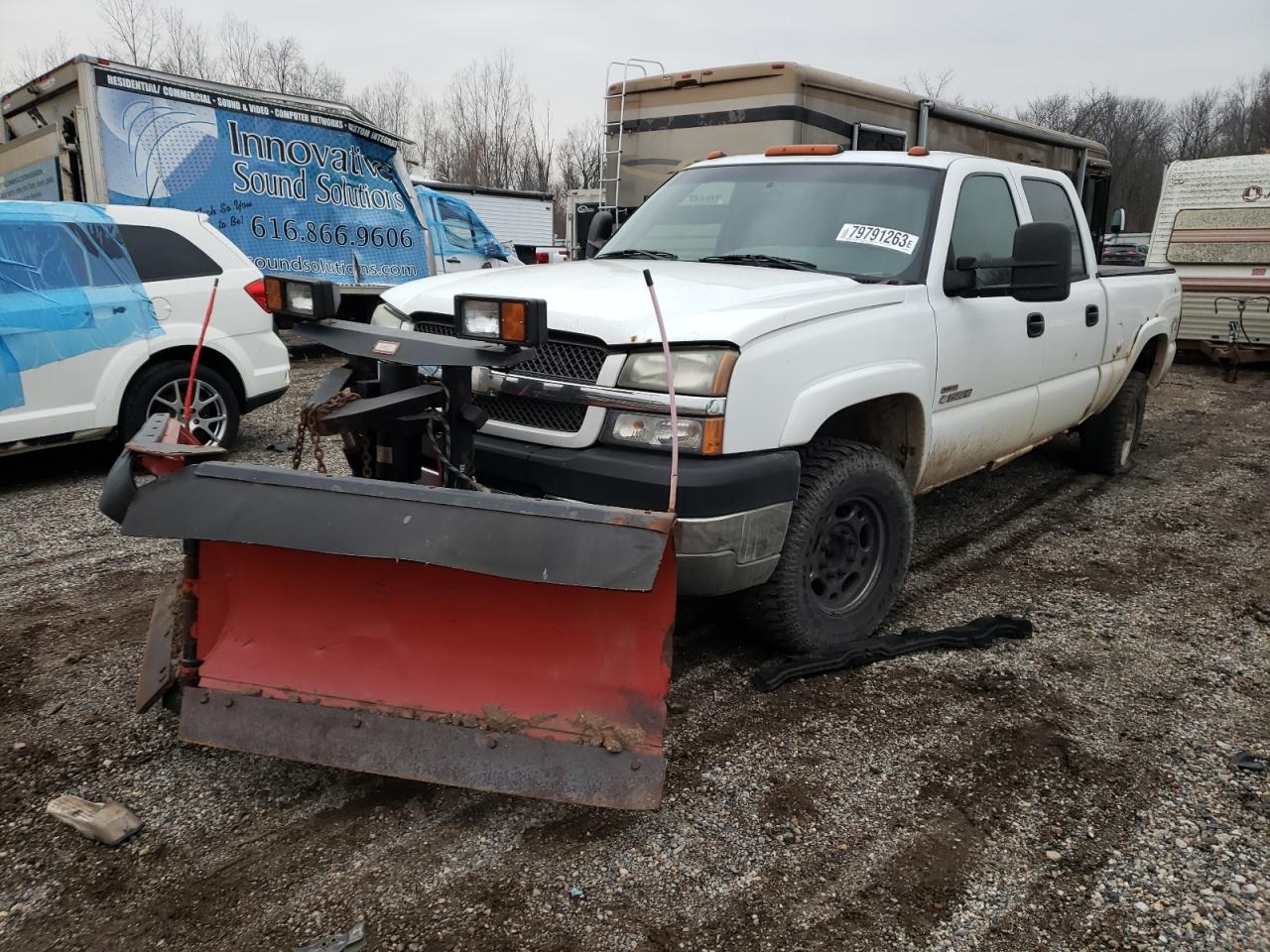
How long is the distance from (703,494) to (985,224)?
2.42 metres

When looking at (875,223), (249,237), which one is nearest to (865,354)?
(875,223)

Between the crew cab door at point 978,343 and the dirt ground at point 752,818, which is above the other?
the crew cab door at point 978,343

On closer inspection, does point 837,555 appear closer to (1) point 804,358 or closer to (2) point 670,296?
(1) point 804,358

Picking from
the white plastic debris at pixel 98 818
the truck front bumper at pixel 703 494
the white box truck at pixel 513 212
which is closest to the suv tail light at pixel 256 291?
the truck front bumper at pixel 703 494

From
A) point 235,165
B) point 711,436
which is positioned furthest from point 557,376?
point 235,165

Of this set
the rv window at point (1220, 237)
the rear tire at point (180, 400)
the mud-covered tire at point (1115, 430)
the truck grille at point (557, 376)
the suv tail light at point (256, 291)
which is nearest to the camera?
the truck grille at point (557, 376)

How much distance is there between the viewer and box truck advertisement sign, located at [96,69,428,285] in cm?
937

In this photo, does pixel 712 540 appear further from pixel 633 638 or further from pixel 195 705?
pixel 195 705

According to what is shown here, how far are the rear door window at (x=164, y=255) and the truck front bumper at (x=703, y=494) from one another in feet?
13.9

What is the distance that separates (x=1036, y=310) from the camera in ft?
15.1

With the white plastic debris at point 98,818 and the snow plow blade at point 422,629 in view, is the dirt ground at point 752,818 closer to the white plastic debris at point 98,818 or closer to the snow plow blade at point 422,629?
the white plastic debris at point 98,818

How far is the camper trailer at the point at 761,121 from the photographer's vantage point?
364 inches

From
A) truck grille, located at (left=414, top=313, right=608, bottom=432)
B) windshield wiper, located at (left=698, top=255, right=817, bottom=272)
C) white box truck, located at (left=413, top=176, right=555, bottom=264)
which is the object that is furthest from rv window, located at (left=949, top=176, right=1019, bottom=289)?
white box truck, located at (left=413, top=176, right=555, bottom=264)

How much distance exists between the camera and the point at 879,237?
3.97 meters
